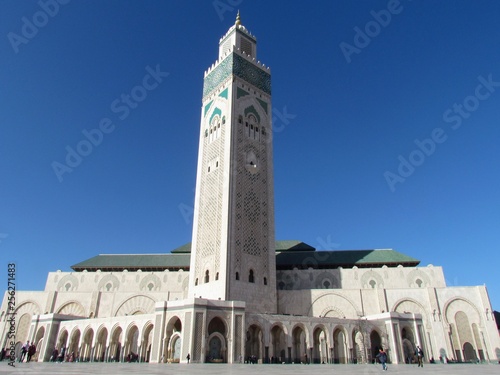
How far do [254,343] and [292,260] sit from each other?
38.1 feet

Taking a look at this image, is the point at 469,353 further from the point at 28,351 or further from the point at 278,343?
the point at 28,351

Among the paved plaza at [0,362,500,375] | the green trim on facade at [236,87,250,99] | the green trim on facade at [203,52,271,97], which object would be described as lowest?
the paved plaza at [0,362,500,375]

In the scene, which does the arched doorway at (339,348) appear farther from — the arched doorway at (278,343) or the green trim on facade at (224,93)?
the green trim on facade at (224,93)

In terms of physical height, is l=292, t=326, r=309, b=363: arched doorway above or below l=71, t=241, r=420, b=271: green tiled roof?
below

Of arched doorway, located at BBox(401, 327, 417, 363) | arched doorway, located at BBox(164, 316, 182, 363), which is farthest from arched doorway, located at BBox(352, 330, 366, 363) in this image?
arched doorway, located at BBox(164, 316, 182, 363)

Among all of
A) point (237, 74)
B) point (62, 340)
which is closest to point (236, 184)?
point (237, 74)

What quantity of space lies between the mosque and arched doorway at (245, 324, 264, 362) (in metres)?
0.06

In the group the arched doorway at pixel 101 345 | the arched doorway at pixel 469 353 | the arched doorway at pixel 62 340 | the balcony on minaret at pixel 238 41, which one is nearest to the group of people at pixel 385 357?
the arched doorway at pixel 469 353

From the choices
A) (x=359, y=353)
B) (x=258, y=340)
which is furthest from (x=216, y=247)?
(x=359, y=353)

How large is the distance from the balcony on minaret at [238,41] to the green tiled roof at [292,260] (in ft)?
52.7

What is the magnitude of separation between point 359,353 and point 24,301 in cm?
2405

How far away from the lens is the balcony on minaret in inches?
1126

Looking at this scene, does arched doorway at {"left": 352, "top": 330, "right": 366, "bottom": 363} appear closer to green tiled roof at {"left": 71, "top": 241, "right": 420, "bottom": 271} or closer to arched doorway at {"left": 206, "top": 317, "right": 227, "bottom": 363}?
arched doorway at {"left": 206, "top": 317, "right": 227, "bottom": 363}

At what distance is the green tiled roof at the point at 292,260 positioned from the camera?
28.6 metres
